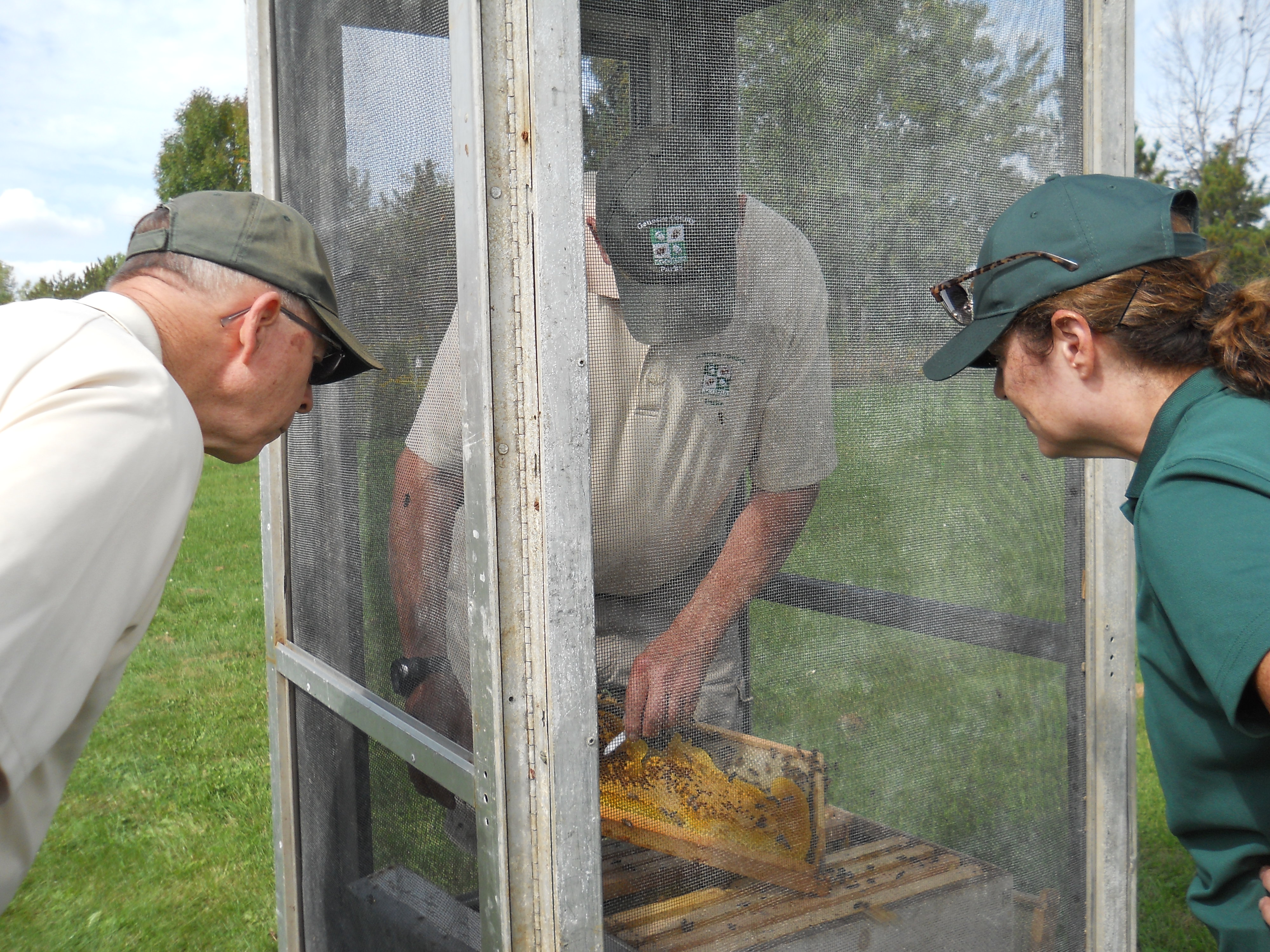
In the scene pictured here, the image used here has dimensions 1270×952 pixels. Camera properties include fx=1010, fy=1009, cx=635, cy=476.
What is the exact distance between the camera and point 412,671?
1.95 meters

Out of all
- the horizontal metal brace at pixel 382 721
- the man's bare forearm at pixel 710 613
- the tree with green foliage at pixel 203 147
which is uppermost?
the tree with green foliage at pixel 203 147

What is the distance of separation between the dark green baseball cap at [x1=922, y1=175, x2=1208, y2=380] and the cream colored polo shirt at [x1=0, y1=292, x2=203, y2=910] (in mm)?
1191

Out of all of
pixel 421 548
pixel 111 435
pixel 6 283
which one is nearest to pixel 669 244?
pixel 421 548

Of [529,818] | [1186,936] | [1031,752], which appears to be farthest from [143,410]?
[1186,936]

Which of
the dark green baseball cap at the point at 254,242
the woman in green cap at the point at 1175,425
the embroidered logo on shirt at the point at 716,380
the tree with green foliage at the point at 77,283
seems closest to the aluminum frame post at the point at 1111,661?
the woman in green cap at the point at 1175,425

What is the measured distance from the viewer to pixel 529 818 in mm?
1554

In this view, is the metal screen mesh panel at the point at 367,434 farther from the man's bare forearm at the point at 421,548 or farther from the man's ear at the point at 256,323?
the man's ear at the point at 256,323

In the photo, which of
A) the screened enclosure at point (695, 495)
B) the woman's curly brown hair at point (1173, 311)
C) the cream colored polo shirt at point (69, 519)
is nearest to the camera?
the cream colored polo shirt at point (69, 519)

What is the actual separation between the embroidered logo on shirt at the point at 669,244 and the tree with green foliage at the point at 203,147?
3404 cm

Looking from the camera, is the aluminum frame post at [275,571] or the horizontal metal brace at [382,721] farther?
the aluminum frame post at [275,571]

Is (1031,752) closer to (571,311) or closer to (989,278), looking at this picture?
(989,278)

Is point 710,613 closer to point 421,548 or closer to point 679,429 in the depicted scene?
point 679,429

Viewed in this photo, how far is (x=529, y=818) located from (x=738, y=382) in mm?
780

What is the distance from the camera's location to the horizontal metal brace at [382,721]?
1.70 metres
